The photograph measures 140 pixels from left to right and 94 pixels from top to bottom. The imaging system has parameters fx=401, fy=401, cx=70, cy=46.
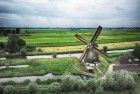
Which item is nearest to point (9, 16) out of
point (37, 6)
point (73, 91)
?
point (37, 6)

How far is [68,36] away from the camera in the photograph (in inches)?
564

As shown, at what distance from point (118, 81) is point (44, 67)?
8.13ft

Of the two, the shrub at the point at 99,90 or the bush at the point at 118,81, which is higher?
the bush at the point at 118,81

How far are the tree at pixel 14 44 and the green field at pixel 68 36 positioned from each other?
21 cm

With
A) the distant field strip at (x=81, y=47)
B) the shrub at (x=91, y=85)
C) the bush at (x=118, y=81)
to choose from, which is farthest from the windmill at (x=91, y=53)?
the shrub at (x=91, y=85)

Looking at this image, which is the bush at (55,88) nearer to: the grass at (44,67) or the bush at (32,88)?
the bush at (32,88)

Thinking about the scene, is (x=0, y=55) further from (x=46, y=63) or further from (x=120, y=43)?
(x=120, y=43)

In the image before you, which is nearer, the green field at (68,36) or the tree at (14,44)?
the green field at (68,36)

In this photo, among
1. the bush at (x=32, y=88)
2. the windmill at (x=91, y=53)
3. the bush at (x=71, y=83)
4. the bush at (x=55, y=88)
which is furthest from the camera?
the windmill at (x=91, y=53)

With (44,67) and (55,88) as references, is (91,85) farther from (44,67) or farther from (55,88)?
(44,67)

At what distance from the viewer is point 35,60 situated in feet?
44.9

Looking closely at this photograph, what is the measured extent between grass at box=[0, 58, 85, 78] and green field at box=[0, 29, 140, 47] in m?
0.62

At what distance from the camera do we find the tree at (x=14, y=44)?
13172 millimetres

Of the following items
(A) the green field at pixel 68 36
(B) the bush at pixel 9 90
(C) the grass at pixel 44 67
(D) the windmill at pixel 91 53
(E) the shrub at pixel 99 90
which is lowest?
(E) the shrub at pixel 99 90
